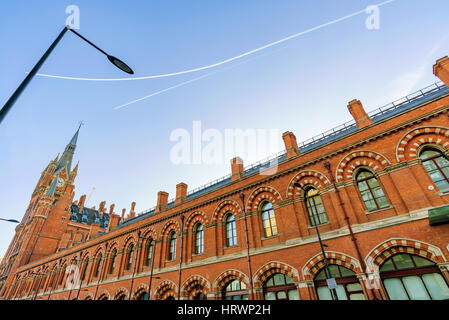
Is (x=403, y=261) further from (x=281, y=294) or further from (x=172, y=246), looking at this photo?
(x=172, y=246)

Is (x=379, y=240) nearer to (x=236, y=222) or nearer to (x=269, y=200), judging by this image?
(x=269, y=200)

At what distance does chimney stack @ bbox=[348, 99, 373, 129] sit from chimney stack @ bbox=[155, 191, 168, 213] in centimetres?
2065

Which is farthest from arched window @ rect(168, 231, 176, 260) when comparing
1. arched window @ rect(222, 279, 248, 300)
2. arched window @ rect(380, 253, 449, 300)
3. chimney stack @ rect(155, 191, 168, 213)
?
arched window @ rect(380, 253, 449, 300)

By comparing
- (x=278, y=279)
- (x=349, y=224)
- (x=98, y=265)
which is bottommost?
(x=278, y=279)

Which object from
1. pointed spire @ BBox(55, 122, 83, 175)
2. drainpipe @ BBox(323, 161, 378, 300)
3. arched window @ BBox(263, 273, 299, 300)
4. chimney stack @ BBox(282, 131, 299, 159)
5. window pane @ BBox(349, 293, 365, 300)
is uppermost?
pointed spire @ BBox(55, 122, 83, 175)

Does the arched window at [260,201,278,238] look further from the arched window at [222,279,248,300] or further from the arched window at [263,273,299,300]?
the arched window at [222,279,248,300]

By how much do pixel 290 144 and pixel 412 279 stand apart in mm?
10892

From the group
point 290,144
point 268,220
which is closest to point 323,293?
point 268,220

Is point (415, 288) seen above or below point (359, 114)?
below

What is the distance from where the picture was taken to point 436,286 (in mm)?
11211

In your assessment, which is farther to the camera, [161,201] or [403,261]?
[161,201]

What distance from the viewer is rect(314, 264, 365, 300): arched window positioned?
1312cm

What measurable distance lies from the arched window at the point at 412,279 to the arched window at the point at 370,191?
9.31 ft
